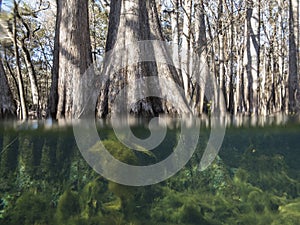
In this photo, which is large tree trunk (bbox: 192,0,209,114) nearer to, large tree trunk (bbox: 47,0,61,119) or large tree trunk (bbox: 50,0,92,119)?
large tree trunk (bbox: 50,0,92,119)

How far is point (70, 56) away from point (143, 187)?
4236mm

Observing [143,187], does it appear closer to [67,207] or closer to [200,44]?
[67,207]

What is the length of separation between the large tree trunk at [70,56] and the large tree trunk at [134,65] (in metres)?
0.62

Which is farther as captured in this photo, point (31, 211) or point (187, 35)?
point (187, 35)

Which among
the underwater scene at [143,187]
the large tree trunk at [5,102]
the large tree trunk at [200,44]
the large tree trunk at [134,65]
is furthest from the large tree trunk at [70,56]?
the large tree trunk at [200,44]

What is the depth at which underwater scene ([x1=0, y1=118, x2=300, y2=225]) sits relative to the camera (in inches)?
257

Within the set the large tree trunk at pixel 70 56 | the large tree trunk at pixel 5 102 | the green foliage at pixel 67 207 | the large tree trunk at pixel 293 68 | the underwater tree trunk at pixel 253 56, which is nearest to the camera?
the green foliage at pixel 67 207

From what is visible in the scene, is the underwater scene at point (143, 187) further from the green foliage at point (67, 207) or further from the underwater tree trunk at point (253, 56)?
the underwater tree trunk at point (253, 56)

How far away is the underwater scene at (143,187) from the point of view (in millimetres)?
6527

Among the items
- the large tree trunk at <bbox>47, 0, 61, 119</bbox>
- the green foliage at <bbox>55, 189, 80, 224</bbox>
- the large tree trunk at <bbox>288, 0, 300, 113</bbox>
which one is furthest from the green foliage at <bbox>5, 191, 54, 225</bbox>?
the large tree trunk at <bbox>288, 0, 300, 113</bbox>

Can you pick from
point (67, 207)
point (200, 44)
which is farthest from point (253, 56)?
point (67, 207)

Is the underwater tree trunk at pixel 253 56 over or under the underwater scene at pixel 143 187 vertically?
over

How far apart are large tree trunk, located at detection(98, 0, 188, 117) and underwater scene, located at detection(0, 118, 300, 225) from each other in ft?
2.52

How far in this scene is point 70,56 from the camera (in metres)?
9.60
